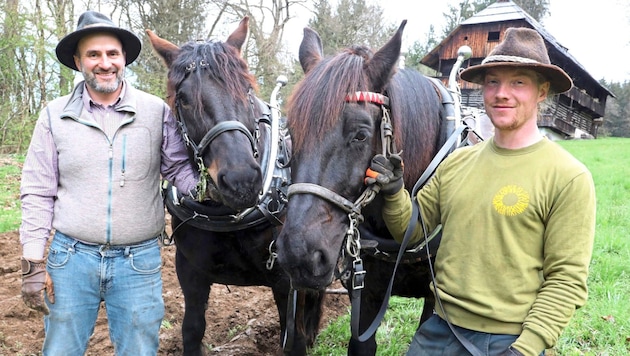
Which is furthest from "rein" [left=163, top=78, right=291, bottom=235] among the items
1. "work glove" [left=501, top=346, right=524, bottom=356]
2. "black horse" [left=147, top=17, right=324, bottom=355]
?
"work glove" [left=501, top=346, right=524, bottom=356]

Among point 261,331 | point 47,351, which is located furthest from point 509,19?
point 47,351

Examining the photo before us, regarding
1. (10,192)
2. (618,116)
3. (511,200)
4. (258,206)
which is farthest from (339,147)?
(618,116)

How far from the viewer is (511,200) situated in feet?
5.49

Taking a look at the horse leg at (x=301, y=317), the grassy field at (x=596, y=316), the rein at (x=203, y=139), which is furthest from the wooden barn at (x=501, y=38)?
the rein at (x=203, y=139)

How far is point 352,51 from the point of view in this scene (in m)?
2.09

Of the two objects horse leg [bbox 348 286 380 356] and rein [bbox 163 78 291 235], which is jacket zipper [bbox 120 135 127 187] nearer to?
rein [bbox 163 78 291 235]

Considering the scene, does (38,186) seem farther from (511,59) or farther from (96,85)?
(511,59)

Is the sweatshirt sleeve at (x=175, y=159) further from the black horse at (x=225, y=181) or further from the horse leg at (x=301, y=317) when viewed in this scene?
the horse leg at (x=301, y=317)

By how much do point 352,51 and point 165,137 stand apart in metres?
1.08

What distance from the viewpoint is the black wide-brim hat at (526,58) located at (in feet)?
5.55

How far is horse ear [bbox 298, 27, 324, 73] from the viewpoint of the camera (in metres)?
2.32

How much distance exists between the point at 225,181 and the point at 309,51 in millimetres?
770

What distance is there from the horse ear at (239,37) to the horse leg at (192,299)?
1394 mm

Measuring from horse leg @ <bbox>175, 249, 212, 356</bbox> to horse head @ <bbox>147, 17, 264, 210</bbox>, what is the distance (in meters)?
0.84
